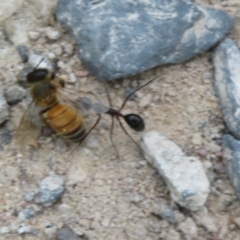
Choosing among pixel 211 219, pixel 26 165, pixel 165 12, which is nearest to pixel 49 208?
pixel 26 165

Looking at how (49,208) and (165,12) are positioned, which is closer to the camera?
(49,208)

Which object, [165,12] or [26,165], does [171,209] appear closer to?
[26,165]

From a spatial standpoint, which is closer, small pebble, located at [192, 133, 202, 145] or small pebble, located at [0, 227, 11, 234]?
small pebble, located at [0, 227, 11, 234]

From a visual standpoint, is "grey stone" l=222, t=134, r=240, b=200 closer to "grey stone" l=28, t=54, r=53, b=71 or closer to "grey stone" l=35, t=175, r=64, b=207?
"grey stone" l=35, t=175, r=64, b=207

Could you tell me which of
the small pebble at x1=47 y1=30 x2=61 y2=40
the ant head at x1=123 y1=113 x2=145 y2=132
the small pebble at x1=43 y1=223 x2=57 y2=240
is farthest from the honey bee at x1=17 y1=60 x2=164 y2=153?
the small pebble at x1=43 y1=223 x2=57 y2=240

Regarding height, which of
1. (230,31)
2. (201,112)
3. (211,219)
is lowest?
(211,219)
